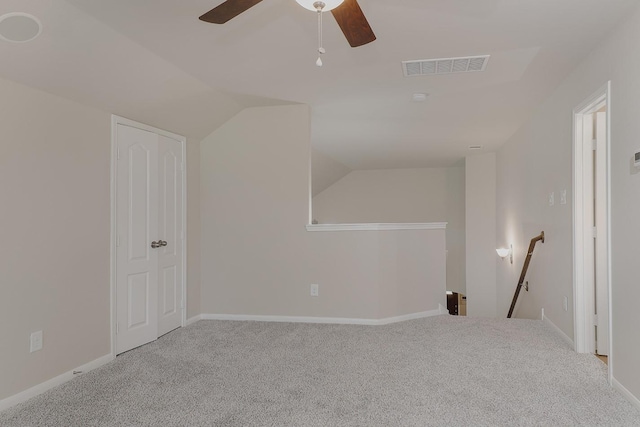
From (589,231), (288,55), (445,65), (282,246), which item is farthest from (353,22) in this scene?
(282,246)

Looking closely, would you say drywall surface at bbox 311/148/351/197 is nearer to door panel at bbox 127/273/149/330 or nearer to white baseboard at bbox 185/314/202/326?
white baseboard at bbox 185/314/202/326

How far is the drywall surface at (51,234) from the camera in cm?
249

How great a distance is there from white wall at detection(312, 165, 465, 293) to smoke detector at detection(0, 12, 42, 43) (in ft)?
23.6

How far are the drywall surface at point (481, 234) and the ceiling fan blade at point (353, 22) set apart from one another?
5859mm

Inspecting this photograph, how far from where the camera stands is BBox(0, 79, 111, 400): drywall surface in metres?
2.49

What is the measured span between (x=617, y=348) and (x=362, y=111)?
3058 mm

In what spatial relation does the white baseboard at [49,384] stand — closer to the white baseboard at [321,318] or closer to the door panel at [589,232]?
the white baseboard at [321,318]

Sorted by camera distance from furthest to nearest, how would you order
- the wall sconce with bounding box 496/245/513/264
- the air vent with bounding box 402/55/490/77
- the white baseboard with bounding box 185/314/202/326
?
1. the wall sconce with bounding box 496/245/513/264
2. the white baseboard with bounding box 185/314/202/326
3. the air vent with bounding box 402/55/490/77

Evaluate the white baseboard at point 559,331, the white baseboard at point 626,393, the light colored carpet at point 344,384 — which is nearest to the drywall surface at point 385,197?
the white baseboard at point 559,331

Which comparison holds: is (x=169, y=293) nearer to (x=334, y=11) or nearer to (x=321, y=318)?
(x=321, y=318)

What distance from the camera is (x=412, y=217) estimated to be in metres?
8.77

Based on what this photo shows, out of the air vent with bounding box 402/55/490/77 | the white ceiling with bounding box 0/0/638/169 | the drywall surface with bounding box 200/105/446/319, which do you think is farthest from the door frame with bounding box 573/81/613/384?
the drywall surface with bounding box 200/105/446/319

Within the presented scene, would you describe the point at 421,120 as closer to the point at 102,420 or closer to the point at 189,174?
the point at 189,174

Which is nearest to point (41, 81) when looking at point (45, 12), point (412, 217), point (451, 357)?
point (45, 12)
